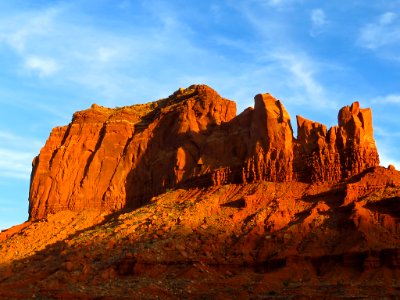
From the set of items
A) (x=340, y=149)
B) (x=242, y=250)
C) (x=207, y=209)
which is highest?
(x=340, y=149)

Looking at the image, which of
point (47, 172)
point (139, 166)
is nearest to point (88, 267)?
point (139, 166)

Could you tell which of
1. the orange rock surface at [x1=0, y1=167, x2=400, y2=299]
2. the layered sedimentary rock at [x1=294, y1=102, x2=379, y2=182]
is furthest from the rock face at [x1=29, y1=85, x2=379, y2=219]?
the orange rock surface at [x1=0, y1=167, x2=400, y2=299]

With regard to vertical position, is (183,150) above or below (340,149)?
above

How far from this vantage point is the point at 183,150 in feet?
272

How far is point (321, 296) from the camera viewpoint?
1912 inches

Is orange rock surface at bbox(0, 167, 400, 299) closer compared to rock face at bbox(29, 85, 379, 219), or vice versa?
orange rock surface at bbox(0, 167, 400, 299)

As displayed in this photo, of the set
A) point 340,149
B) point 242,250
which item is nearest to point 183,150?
point 340,149

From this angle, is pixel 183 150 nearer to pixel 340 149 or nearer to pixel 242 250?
pixel 340 149

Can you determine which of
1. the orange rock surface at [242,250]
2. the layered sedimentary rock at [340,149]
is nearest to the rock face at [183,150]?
the layered sedimentary rock at [340,149]

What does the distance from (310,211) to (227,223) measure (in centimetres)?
794

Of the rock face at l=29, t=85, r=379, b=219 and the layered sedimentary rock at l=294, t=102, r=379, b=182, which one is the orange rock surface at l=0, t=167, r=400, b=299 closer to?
the layered sedimentary rock at l=294, t=102, r=379, b=182

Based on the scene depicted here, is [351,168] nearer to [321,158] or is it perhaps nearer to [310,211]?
[321,158]

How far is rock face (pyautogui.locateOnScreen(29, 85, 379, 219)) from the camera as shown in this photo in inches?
2756

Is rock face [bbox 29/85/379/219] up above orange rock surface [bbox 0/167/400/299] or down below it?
above
